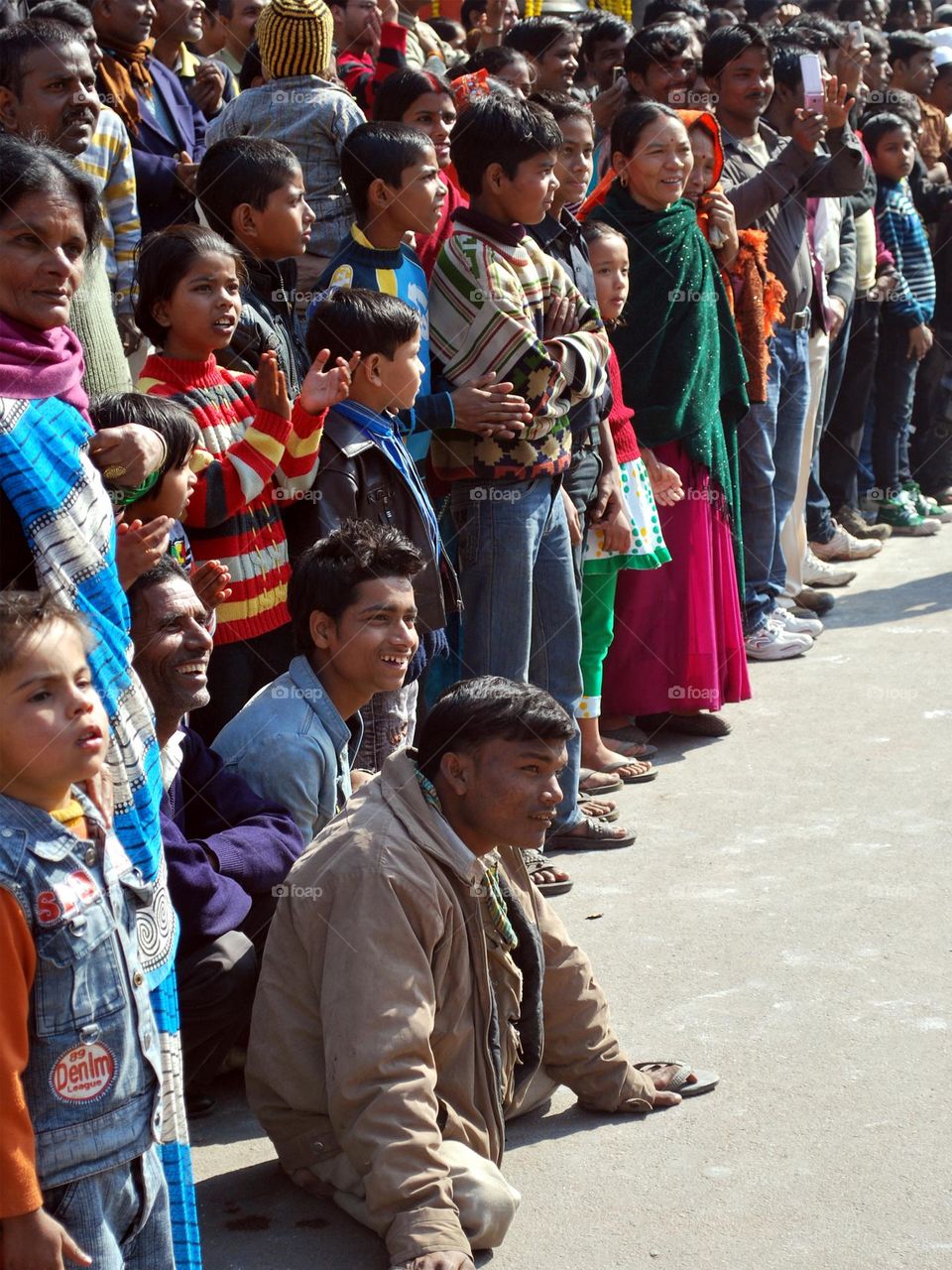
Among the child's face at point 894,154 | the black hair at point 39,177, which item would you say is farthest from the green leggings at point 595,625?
the child's face at point 894,154

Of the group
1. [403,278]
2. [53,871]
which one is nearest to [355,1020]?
[53,871]

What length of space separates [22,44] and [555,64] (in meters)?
3.64

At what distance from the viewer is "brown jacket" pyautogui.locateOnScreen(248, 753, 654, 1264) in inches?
111

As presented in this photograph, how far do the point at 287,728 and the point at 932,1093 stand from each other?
1523 millimetres

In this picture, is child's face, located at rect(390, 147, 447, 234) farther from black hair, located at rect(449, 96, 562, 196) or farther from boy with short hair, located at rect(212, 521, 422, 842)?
boy with short hair, located at rect(212, 521, 422, 842)

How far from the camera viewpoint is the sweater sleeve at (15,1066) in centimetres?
207

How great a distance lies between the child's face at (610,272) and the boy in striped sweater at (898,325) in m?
3.96

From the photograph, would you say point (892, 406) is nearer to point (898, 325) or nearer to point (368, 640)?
point (898, 325)

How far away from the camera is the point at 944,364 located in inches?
391

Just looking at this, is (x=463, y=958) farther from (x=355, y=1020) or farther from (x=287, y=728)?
(x=287, y=728)

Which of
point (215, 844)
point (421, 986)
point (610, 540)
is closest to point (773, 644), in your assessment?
point (610, 540)

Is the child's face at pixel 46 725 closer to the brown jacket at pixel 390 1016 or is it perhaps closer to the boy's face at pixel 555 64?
the brown jacket at pixel 390 1016

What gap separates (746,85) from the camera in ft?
23.0

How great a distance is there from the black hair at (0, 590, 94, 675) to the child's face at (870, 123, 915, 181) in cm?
751
